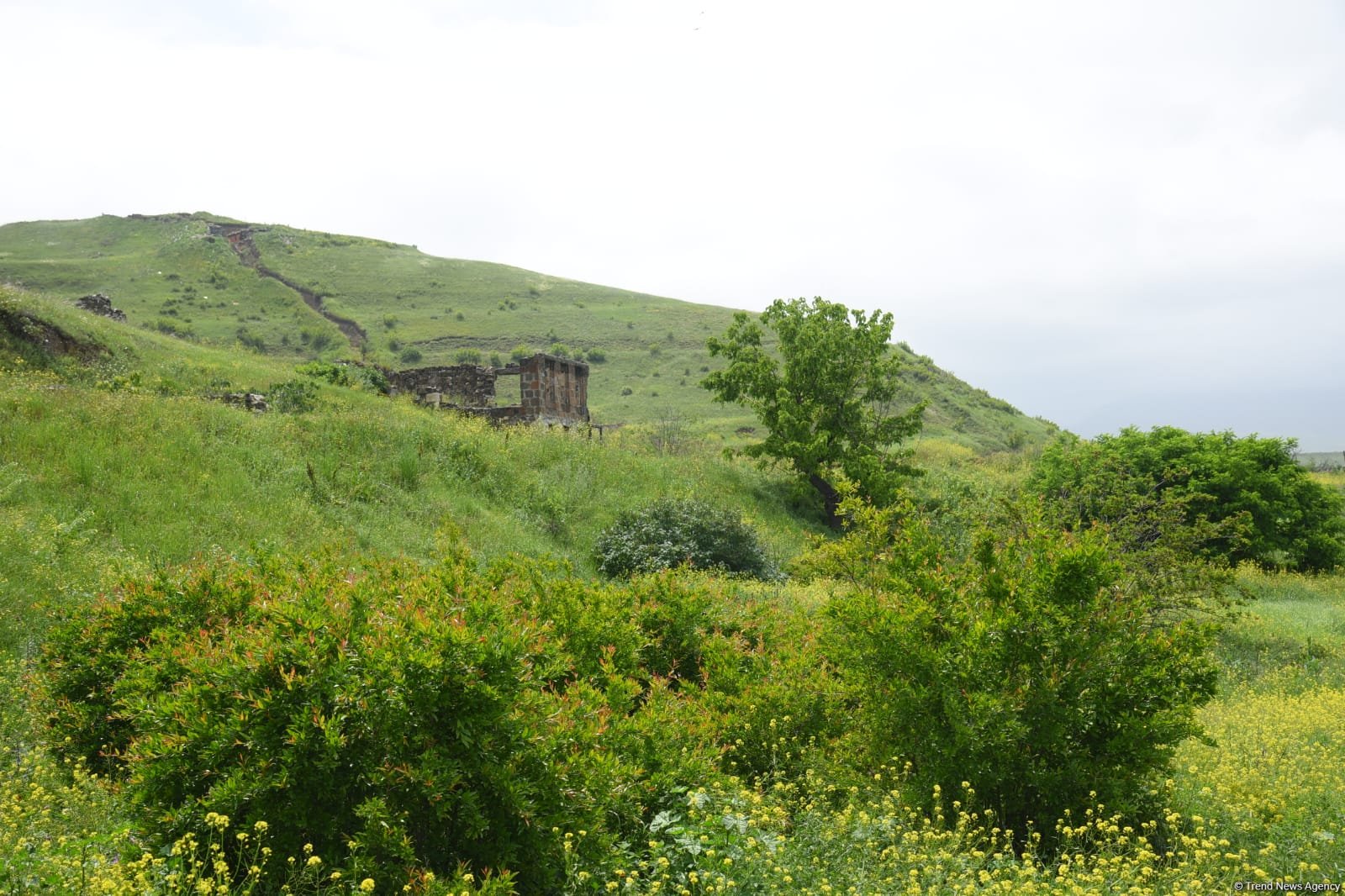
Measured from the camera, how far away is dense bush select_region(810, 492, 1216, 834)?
4.86 metres

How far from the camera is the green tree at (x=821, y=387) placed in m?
22.6

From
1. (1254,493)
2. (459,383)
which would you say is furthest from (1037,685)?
(459,383)

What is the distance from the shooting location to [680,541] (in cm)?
1578

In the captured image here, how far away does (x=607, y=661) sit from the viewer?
569 centimetres

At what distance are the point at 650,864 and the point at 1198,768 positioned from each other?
453 centimetres

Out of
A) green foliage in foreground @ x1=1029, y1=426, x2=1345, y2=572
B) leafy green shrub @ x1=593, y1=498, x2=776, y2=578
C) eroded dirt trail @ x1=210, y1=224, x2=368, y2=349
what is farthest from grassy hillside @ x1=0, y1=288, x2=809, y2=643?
eroded dirt trail @ x1=210, y1=224, x2=368, y2=349

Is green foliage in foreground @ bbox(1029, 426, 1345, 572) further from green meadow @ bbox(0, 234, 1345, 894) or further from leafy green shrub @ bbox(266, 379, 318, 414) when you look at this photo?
leafy green shrub @ bbox(266, 379, 318, 414)

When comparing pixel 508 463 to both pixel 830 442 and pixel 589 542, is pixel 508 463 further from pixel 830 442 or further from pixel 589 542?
pixel 830 442

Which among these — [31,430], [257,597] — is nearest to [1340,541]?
[257,597]

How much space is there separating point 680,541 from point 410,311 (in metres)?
56.1

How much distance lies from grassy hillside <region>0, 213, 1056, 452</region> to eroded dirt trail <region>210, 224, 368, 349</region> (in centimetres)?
56

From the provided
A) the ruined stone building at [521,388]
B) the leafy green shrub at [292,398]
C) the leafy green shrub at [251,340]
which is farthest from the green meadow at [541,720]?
the leafy green shrub at [251,340]

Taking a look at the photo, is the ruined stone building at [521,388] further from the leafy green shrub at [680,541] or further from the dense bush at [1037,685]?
the dense bush at [1037,685]

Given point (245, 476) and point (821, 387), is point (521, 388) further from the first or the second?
point (245, 476)
